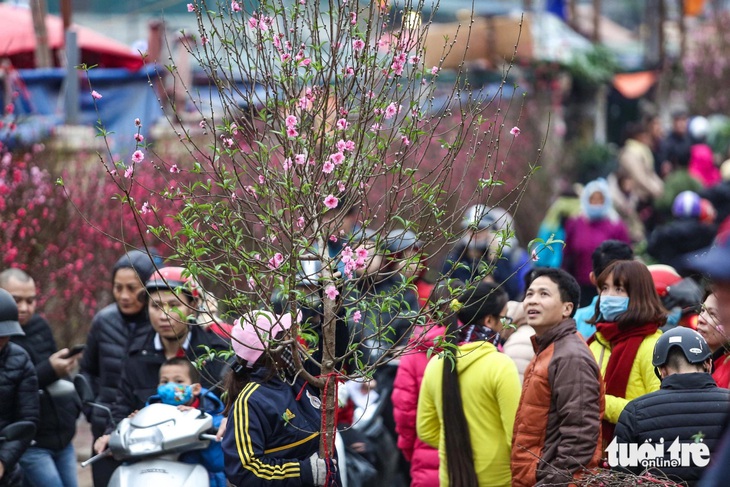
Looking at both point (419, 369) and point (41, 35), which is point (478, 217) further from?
point (41, 35)

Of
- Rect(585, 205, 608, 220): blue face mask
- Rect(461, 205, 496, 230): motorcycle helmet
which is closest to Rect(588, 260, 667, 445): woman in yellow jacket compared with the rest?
Rect(461, 205, 496, 230): motorcycle helmet

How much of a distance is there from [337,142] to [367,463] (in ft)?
7.71

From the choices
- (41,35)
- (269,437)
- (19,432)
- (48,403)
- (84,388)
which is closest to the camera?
(269,437)

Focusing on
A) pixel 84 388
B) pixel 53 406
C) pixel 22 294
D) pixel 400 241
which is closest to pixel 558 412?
pixel 400 241

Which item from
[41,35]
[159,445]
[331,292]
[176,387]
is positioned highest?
[41,35]

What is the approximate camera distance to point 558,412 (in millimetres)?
6047

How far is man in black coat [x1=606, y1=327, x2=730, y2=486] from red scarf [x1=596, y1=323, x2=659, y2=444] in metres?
0.75

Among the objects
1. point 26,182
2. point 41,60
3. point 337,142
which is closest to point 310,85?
point 337,142

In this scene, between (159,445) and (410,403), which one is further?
(410,403)

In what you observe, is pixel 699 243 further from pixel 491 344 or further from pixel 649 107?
pixel 649 107

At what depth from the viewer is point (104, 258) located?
10914 mm

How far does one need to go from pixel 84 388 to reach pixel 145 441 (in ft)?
3.09

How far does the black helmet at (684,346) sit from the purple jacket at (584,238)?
20.9ft

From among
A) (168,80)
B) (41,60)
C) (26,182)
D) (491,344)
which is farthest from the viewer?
(168,80)
